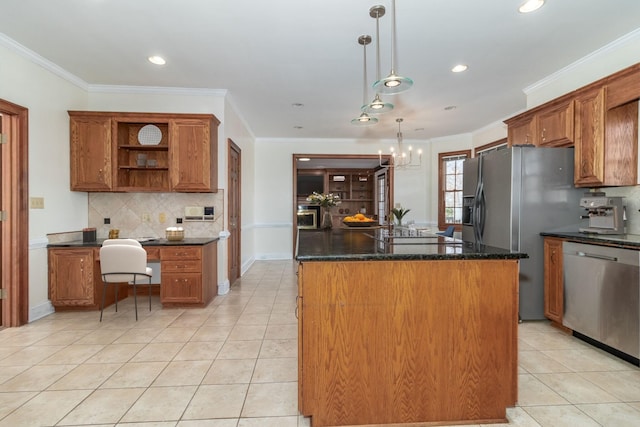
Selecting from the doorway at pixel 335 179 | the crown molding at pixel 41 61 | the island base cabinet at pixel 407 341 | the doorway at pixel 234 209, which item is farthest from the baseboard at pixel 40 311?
the doorway at pixel 335 179

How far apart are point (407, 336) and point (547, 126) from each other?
3.13m

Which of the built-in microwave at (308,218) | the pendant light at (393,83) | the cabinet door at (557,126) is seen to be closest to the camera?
the pendant light at (393,83)

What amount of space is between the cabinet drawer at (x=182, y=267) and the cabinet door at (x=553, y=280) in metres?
3.72

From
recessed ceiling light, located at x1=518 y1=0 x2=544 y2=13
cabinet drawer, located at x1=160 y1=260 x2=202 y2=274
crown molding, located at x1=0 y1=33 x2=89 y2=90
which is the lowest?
cabinet drawer, located at x1=160 y1=260 x2=202 y2=274

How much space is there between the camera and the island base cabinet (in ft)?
5.37

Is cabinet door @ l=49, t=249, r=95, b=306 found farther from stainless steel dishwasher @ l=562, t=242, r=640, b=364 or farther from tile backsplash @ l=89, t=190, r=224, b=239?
stainless steel dishwasher @ l=562, t=242, r=640, b=364

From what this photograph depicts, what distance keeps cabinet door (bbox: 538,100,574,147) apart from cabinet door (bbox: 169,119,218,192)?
12.8ft

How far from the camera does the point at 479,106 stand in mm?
4770

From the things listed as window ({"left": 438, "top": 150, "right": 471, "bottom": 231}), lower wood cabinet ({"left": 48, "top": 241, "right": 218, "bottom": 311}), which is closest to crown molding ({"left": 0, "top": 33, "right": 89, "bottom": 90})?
lower wood cabinet ({"left": 48, "top": 241, "right": 218, "bottom": 311})

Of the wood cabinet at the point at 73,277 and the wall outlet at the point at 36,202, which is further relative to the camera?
the wood cabinet at the point at 73,277

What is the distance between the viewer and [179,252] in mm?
3590

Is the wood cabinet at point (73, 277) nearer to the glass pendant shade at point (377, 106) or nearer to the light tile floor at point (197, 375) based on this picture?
the light tile floor at point (197, 375)

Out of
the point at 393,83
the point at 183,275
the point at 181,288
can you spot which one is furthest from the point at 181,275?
the point at 393,83

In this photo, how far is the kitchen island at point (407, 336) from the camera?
1.64 meters
